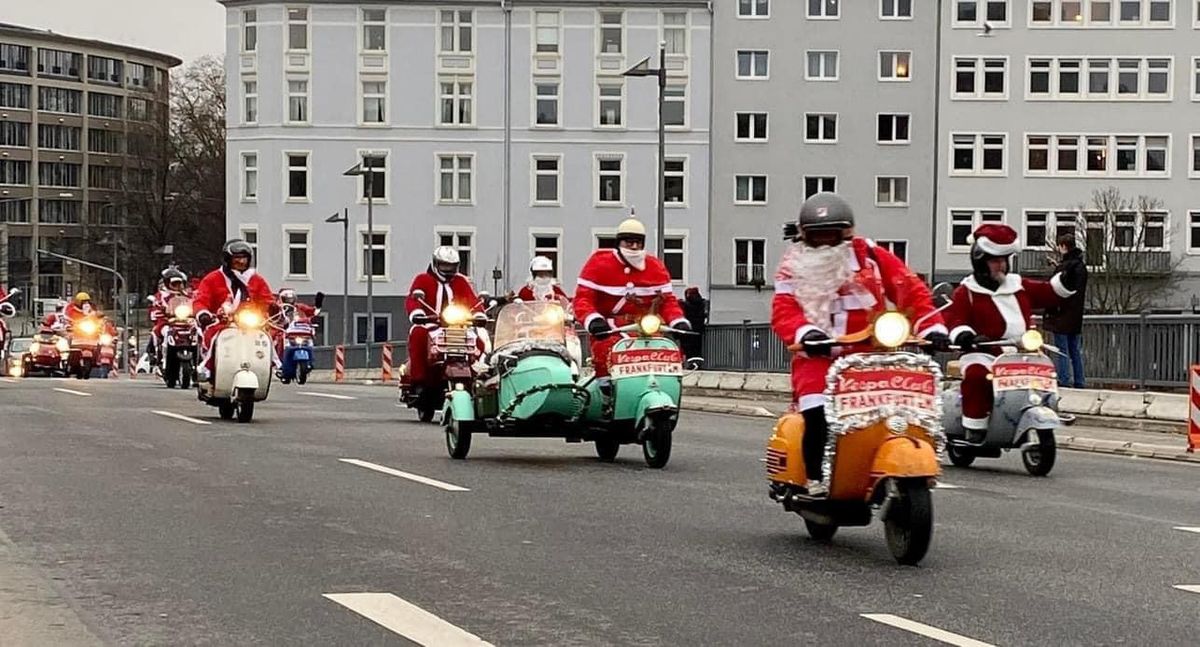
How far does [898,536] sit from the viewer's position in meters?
9.21

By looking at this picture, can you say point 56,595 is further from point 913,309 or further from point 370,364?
point 370,364

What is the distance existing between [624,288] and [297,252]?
71.0m

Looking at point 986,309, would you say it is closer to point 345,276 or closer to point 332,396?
point 332,396

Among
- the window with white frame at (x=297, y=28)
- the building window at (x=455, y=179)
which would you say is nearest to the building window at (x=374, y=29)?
the window with white frame at (x=297, y=28)

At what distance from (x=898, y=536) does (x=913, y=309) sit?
1.29 meters

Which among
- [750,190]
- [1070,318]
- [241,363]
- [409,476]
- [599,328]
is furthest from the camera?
[750,190]

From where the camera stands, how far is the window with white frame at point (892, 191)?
84000 mm

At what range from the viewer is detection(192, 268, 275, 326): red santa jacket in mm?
20078

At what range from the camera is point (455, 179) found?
84.2 meters

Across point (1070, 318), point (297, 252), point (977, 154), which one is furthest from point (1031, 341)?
point (297, 252)

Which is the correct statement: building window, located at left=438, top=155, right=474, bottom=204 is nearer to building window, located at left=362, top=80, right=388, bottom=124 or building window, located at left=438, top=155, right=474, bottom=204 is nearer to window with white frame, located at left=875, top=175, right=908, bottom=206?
building window, located at left=362, top=80, right=388, bottom=124

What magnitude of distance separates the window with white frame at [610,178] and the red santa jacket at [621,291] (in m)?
69.1

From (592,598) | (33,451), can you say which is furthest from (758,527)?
(33,451)

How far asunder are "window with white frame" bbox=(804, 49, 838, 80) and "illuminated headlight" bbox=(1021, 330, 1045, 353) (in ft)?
229
